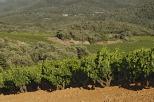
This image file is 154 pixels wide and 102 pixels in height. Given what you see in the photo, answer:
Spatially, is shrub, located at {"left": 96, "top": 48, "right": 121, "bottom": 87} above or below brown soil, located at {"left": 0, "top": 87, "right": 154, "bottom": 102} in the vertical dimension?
above

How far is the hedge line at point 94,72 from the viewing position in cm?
5144

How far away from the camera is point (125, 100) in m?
45.1

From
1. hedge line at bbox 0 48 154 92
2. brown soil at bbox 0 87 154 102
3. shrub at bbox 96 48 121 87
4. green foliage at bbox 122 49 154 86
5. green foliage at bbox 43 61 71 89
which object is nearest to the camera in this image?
brown soil at bbox 0 87 154 102

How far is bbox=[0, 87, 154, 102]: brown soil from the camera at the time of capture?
151 ft

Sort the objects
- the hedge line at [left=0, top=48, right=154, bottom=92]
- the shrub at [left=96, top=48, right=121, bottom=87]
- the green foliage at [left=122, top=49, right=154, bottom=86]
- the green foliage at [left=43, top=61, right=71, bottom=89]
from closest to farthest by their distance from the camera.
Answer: the green foliage at [left=122, top=49, right=154, bottom=86]
the hedge line at [left=0, top=48, right=154, bottom=92]
the shrub at [left=96, top=48, right=121, bottom=87]
the green foliage at [left=43, top=61, right=71, bottom=89]

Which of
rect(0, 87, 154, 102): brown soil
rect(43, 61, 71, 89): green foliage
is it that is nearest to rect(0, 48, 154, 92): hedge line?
rect(43, 61, 71, 89): green foliage

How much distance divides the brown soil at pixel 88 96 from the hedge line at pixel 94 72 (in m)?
2.15

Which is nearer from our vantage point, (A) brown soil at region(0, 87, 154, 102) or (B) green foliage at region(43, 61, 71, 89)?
(A) brown soil at region(0, 87, 154, 102)

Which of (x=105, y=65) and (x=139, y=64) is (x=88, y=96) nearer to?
(x=105, y=65)

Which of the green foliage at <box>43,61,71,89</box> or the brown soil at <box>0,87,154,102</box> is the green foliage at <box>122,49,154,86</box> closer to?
the brown soil at <box>0,87,154,102</box>

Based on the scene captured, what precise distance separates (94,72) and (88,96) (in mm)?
4254

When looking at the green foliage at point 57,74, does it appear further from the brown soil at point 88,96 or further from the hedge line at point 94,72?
the brown soil at point 88,96

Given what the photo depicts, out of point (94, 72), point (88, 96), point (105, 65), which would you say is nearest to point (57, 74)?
point (94, 72)

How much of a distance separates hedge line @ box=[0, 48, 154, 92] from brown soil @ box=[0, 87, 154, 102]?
2.15 metres
